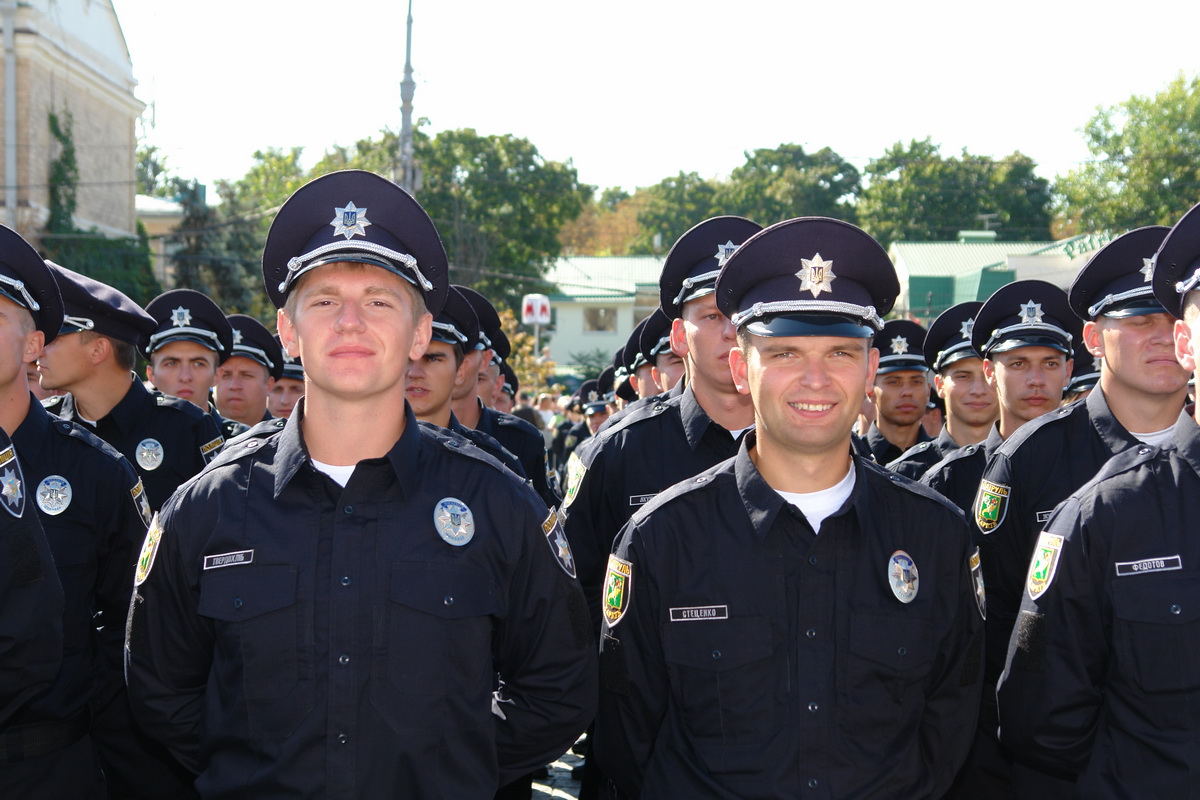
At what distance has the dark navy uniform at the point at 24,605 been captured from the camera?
10.3 feet

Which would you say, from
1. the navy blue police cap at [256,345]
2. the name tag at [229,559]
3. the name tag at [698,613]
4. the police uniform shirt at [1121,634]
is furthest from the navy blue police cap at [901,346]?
the name tag at [229,559]

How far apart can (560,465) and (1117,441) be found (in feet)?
48.4

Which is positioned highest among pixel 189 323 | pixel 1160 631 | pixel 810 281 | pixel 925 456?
pixel 189 323

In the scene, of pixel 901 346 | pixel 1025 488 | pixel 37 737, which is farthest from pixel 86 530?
pixel 901 346

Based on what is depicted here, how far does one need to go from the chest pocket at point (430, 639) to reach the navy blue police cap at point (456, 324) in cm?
315

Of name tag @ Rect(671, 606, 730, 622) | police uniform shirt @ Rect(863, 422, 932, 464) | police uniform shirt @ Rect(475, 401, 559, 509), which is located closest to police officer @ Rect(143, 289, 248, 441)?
police uniform shirt @ Rect(475, 401, 559, 509)

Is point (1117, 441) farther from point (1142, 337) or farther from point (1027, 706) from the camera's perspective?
point (1027, 706)

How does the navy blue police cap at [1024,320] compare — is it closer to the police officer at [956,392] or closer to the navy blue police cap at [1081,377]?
the police officer at [956,392]

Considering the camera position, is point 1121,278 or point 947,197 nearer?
point 1121,278

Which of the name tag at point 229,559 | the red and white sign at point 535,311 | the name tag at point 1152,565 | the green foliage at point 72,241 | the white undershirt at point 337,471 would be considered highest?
the green foliage at point 72,241

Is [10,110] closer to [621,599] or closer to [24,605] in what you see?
[24,605]

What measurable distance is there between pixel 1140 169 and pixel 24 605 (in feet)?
222

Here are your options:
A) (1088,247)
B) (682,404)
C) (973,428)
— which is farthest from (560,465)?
(1088,247)

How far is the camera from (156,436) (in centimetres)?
586
